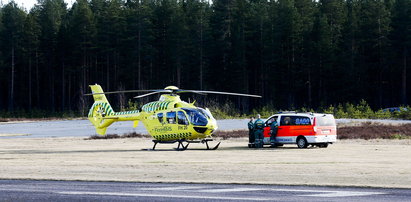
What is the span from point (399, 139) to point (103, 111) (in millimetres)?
17430

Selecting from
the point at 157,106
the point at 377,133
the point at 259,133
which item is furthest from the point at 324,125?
the point at 377,133

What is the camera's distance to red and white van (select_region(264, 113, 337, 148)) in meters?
34.1

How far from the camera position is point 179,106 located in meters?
35.0

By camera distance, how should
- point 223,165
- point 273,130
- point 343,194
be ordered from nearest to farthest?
point 343,194
point 223,165
point 273,130

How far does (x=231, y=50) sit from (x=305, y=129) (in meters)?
70.7

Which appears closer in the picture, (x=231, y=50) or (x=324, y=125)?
(x=324, y=125)

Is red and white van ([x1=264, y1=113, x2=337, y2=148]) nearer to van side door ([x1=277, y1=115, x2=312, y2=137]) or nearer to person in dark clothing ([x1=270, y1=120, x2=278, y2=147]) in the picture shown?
van side door ([x1=277, y1=115, x2=312, y2=137])

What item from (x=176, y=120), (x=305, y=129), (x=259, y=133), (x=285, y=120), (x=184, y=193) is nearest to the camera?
(x=184, y=193)

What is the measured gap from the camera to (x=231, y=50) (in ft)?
343

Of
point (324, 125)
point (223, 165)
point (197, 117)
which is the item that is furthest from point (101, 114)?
point (223, 165)

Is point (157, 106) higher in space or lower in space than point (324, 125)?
higher

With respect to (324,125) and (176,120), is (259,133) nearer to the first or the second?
(324,125)

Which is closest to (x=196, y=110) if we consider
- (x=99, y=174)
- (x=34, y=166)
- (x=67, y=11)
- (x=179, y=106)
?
(x=179, y=106)

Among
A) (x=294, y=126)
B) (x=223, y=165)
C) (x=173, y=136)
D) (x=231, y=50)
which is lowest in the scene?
(x=223, y=165)
